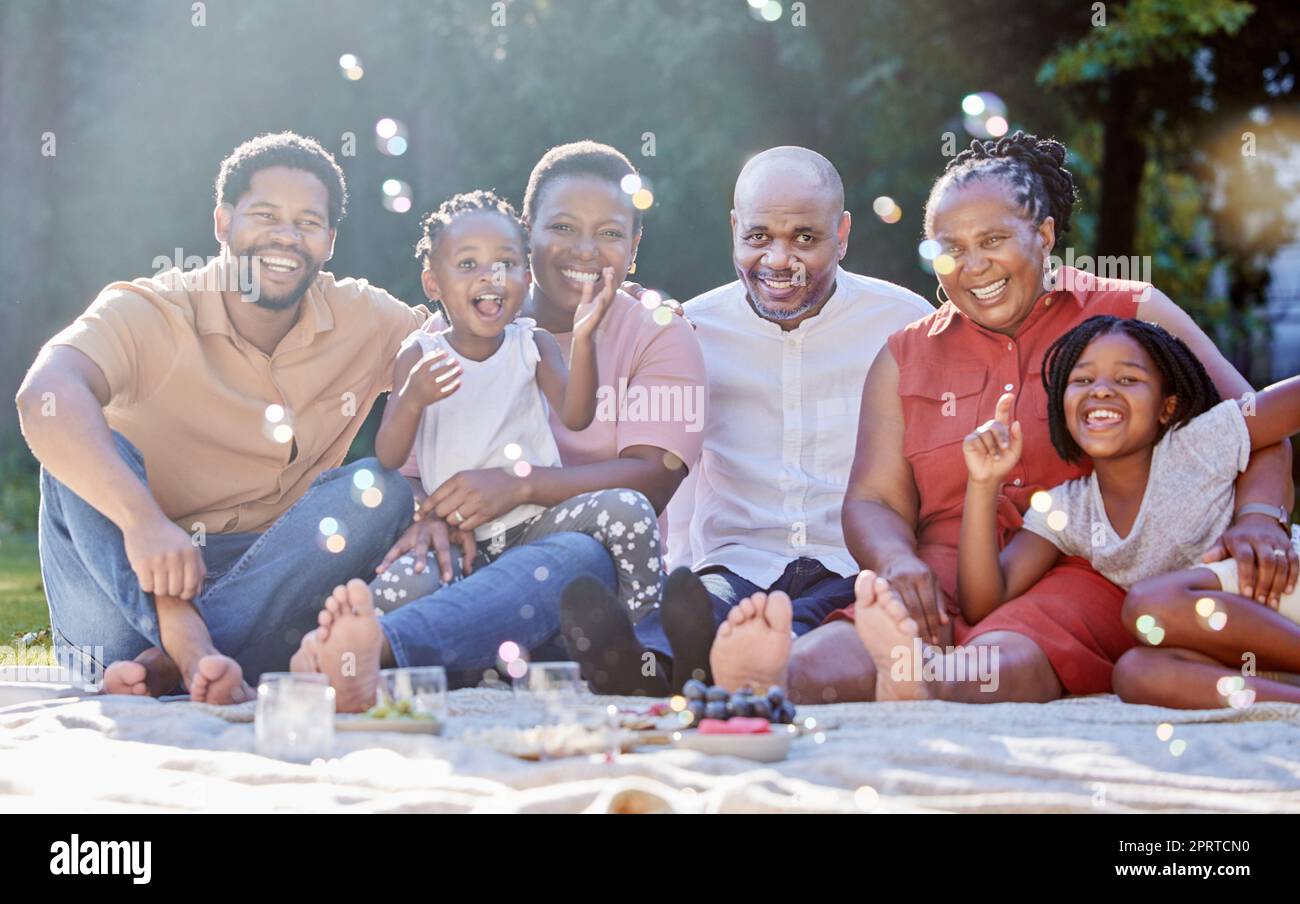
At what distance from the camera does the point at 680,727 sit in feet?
10.6

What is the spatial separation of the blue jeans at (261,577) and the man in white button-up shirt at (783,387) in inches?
38.7

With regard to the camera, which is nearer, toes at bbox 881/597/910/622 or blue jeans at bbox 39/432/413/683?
toes at bbox 881/597/910/622

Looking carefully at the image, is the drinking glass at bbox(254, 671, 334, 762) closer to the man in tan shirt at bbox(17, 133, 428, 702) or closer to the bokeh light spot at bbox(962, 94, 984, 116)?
the man in tan shirt at bbox(17, 133, 428, 702)

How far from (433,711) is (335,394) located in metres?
1.53

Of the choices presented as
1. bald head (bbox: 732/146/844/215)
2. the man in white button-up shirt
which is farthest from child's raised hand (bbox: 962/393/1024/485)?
bald head (bbox: 732/146/844/215)

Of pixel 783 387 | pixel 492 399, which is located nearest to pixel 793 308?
pixel 783 387

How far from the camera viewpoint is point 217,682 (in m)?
3.75

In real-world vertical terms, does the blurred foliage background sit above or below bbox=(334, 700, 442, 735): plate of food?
above

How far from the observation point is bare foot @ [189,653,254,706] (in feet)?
12.3

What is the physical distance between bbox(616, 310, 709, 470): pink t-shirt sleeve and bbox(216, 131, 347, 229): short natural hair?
1.00m
